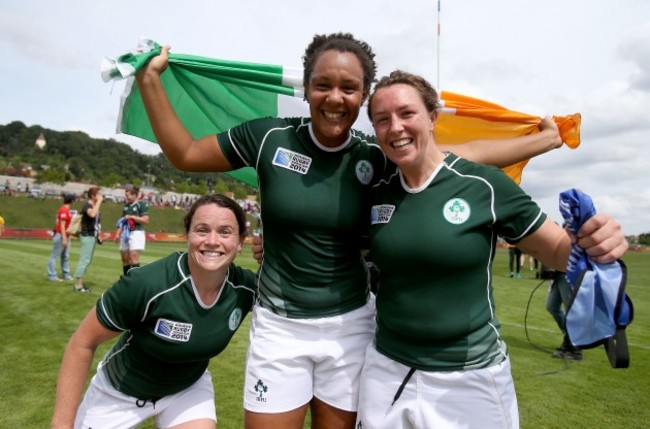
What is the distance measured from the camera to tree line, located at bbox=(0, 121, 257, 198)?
116312 millimetres

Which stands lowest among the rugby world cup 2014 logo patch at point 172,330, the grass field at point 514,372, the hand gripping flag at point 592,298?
the grass field at point 514,372

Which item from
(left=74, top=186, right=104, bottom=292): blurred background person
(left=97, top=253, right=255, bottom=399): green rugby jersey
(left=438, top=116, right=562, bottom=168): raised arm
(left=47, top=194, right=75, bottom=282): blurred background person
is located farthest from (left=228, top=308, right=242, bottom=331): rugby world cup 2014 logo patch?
(left=47, top=194, right=75, bottom=282): blurred background person

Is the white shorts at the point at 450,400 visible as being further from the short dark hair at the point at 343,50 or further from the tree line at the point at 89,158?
the tree line at the point at 89,158

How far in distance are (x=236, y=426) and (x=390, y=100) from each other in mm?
3157

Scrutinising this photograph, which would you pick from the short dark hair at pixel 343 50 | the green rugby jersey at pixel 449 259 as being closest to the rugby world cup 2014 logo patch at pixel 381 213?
the green rugby jersey at pixel 449 259

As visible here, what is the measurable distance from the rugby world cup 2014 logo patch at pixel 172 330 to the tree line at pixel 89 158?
10709cm

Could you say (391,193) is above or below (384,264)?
above

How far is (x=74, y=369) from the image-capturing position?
2.67 m

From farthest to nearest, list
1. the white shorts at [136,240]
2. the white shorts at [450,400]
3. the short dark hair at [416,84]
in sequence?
the white shorts at [136,240], the short dark hair at [416,84], the white shorts at [450,400]

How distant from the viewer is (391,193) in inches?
92.9

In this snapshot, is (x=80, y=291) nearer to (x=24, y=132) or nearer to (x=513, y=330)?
(x=513, y=330)

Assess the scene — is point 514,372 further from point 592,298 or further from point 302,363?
point 592,298

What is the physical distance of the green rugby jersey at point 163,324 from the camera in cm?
274

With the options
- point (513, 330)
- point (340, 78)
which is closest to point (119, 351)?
point (340, 78)
